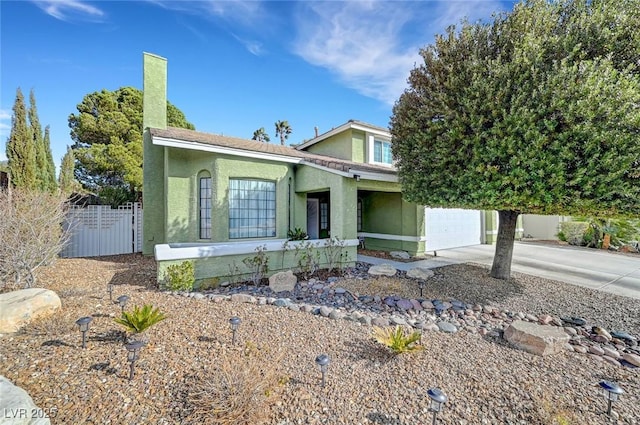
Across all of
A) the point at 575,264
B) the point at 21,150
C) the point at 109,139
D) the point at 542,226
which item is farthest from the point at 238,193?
the point at 542,226

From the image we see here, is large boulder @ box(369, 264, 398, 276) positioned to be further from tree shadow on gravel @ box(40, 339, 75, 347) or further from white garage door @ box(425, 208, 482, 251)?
tree shadow on gravel @ box(40, 339, 75, 347)

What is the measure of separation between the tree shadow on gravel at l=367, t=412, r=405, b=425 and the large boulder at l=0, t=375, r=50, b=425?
326cm

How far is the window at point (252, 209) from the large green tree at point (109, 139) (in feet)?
38.8

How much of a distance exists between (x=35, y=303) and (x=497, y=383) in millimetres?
7924

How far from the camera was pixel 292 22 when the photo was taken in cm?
957

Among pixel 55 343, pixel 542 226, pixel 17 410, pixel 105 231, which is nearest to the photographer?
pixel 17 410

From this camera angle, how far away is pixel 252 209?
37.7ft

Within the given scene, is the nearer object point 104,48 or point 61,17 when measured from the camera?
point 61,17

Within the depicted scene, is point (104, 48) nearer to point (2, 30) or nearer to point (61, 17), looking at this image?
point (61, 17)

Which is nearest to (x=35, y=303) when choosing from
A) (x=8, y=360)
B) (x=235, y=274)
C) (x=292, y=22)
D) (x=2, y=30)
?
(x=8, y=360)

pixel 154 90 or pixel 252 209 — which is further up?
pixel 154 90

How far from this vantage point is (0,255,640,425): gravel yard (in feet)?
10.3

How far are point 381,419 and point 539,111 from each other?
7290 millimetres

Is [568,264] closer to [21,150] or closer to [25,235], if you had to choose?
[25,235]
